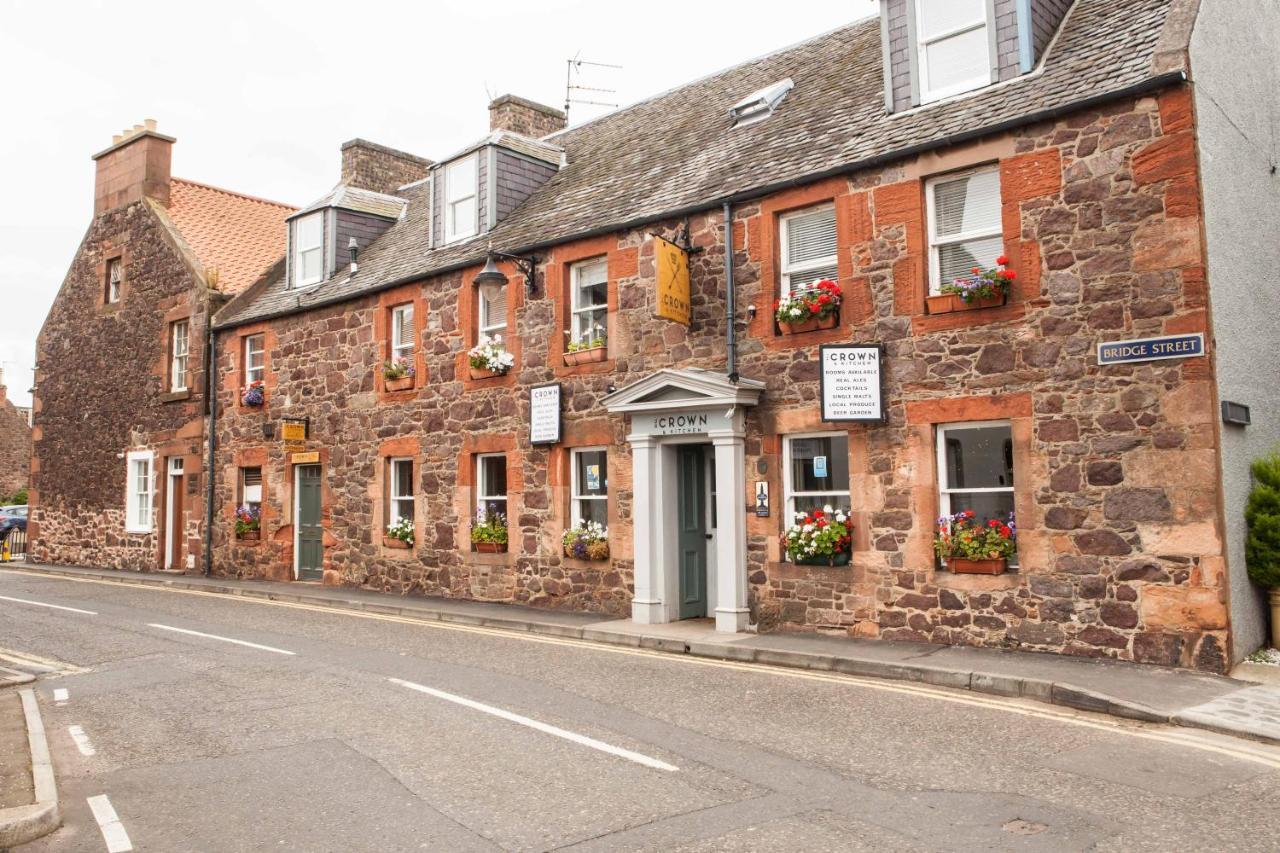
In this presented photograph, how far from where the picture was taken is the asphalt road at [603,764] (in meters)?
5.43

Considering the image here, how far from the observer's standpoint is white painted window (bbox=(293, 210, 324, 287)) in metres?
21.8

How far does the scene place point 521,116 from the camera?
2202cm

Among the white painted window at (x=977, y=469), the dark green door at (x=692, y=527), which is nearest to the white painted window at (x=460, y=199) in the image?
the dark green door at (x=692, y=527)

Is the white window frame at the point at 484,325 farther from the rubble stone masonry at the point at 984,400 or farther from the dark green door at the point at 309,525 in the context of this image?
the dark green door at the point at 309,525

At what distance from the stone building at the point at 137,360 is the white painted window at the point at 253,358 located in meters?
1.41

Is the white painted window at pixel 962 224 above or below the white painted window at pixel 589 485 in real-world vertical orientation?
above

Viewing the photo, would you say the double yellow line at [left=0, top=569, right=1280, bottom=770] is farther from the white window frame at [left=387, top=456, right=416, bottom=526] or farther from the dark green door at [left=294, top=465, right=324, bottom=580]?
the dark green door at [left=294, top=465, right=324, bottom=580]

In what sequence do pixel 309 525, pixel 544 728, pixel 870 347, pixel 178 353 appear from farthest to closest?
pixel 178 353 < pixel 309 525 < pixel 870 347 < pixel 544 728

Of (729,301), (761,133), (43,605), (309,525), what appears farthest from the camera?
(309,525)

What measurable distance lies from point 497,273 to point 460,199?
5.00m

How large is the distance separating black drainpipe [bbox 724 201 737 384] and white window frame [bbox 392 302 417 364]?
716 centimetres

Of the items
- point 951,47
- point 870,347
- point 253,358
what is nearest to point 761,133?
point 951,47

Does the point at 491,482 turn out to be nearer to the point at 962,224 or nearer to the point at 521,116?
the point at 962,224

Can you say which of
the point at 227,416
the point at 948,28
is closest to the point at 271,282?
the point at 227,416
